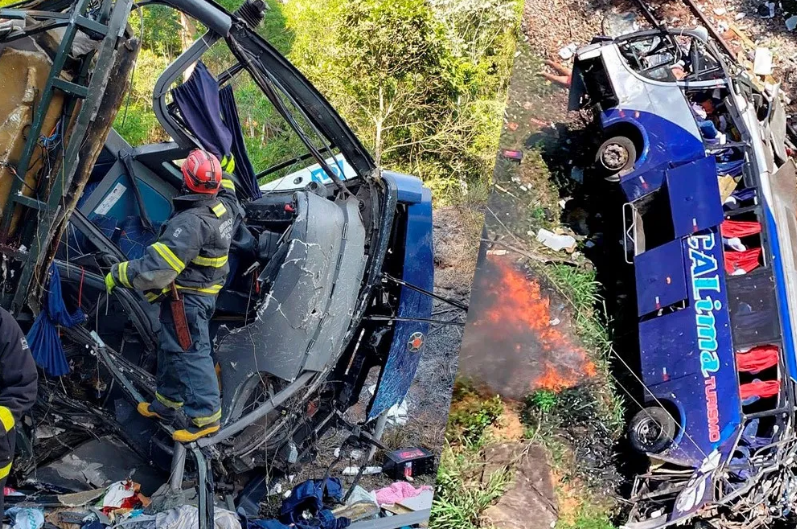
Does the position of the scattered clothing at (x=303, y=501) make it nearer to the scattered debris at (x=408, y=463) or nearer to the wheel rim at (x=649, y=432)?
the scattered debris at (x=408, y=463)

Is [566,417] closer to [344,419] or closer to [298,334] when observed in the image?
[298,334]

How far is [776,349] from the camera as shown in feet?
7.56

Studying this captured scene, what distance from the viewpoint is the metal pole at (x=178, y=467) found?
3250 millimetres

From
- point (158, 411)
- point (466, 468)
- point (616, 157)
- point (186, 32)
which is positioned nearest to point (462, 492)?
point (466, 468)

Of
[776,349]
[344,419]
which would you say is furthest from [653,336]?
[344,419]

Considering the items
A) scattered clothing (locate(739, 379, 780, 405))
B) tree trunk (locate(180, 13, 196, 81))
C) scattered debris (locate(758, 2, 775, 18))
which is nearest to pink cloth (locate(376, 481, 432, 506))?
scattered clothing (locate(739, 379, 780, 405))

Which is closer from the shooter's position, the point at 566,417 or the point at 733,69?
the point at 566,417

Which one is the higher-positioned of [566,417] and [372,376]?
[566,417]

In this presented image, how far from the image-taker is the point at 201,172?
300cm

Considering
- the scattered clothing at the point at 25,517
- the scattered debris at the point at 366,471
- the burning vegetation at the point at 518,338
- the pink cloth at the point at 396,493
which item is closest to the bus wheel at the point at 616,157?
the burning vegetation at the point at 518,338

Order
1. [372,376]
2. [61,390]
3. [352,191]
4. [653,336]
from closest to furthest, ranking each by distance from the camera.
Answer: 1. [653,336]
2. [61,390]
3. [352,191]
4. [372,376]

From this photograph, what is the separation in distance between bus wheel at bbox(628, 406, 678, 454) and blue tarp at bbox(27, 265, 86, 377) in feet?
7.84

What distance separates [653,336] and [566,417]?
0.43 metres

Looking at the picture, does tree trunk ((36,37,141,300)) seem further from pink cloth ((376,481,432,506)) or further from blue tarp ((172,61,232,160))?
pink cloth ((376,481,432,506))
